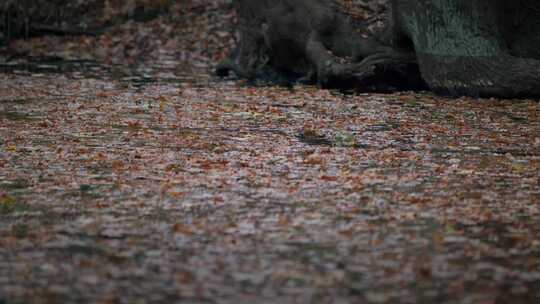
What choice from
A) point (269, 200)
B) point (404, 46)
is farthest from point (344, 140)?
point (404, 46)

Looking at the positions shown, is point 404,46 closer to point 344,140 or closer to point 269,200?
point 344,140

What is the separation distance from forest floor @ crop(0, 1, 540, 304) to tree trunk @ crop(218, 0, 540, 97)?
513 millimetres

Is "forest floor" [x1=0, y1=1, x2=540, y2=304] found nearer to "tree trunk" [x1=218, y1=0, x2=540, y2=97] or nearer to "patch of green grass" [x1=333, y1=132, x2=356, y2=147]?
"patch of green grass" [x1=333, y1=132, x2=356, y2=147]

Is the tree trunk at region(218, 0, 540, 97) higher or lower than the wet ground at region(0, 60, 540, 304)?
higher

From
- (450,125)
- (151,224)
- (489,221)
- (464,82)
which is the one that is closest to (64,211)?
(151,224)

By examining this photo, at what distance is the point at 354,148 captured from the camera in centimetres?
946

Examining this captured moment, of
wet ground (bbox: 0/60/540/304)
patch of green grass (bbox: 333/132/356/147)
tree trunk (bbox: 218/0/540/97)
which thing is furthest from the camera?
tree trunk (bbox: 218/0/540/97)

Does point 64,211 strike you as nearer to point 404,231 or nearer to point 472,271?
point 404,231

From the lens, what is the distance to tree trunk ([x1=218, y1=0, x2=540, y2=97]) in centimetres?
1345

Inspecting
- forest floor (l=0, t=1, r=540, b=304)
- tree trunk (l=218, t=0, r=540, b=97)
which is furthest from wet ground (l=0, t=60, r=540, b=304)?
tree trunk (l=218, t=0, r=540, b=97)

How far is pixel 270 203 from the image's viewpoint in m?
7.00

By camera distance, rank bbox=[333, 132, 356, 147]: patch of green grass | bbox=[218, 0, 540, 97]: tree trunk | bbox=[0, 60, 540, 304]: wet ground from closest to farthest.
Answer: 1. bbox=[0, 60, 540, 304]: wet ground
2. bbox=[333, 132, 356, 147]: patch of green grass
3. bbox=[218, 0, 540, 97]: tree trunk

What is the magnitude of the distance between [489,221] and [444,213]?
1.08ft

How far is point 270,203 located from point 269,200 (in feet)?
0.34
